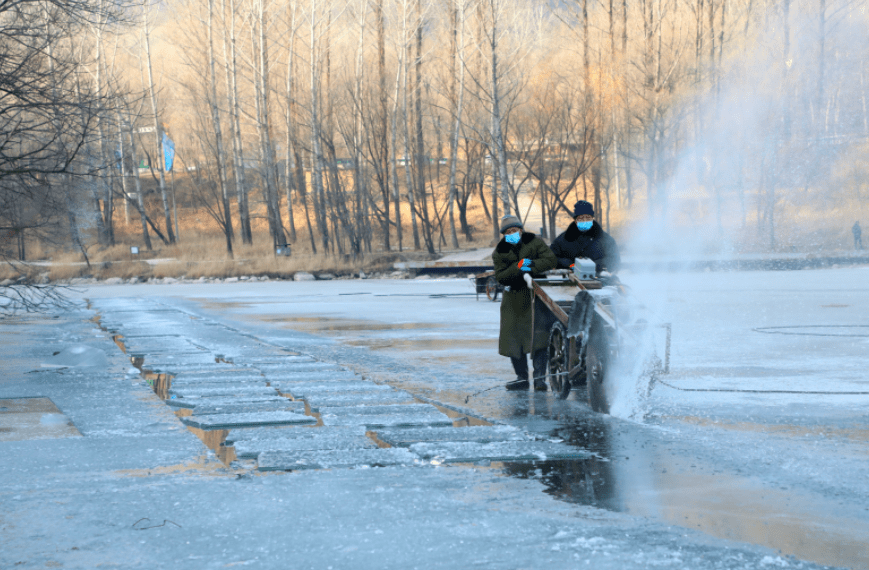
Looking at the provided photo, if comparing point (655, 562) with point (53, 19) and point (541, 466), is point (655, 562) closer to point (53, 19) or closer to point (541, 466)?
point (541, 466)

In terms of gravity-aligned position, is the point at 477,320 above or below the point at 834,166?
below

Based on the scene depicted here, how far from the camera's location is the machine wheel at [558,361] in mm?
7828

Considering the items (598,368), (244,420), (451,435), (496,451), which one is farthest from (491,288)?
(496,451)

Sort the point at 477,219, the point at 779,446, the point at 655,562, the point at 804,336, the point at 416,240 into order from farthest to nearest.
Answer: the point at 477,219 < the point at 416,240 < the point at 804,336 < the point at 779,446 < the point at 655,562

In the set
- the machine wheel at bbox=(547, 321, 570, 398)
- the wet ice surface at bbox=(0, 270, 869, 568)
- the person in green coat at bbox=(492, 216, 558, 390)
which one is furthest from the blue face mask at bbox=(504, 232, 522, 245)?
the wet ice surface at bbox=(0, 270, 869, 568)

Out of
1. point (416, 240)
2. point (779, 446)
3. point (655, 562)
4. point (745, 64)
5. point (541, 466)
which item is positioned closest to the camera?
point (655, 562)

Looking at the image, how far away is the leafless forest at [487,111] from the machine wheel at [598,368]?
694 cm

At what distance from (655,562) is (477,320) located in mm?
11927

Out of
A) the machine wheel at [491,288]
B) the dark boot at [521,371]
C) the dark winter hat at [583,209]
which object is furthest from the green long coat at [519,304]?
the machine wheel at [491,288]

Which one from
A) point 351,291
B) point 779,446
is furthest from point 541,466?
point 351,291

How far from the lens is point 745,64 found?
57.0 feet

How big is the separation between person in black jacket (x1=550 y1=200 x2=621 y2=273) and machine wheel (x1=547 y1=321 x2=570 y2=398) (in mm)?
650

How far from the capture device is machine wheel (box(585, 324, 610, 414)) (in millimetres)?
7117

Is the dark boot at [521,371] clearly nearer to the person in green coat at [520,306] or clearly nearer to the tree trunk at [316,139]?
the person in green coat at [520,306]
